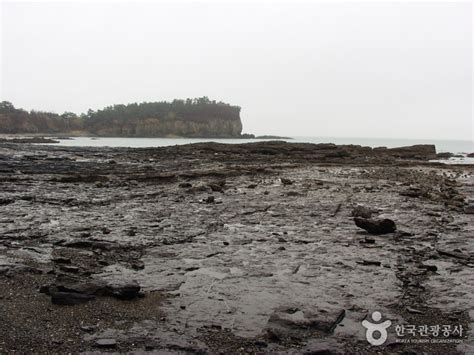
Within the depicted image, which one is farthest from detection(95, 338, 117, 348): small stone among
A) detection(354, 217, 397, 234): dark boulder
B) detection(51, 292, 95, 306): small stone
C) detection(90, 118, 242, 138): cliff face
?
detection(90, 118, 242, 138): cliff face

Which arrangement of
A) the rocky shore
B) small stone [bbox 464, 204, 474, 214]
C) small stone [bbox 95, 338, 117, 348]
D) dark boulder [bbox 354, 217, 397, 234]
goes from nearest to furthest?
1. small stone [bbox 95, 338, 117, 348]
2. the rocky shore
3. dark boulder [bbox 354, 217, 397, 234]
4. small stone [bbox 464, 204, 474, 214]

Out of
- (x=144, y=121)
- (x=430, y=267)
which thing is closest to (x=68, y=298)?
(x=430, y=267)

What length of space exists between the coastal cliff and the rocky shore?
507 feet

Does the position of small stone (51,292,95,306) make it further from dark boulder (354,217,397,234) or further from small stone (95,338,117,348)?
dark boulder (354,217,397,234)

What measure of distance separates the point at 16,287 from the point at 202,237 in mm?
4866

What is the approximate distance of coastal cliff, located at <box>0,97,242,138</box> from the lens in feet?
532

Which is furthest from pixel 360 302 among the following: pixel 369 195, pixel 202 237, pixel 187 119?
pixel 187 119

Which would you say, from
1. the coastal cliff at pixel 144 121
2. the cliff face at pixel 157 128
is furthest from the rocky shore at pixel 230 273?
the cliff face at pixel 157 128

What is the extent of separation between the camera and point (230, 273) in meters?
7.70

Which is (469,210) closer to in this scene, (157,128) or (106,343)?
(106,343)

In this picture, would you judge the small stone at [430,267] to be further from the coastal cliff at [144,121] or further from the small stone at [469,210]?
the coastal cliff at [144,121]

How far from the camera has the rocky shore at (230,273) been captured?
5.10m

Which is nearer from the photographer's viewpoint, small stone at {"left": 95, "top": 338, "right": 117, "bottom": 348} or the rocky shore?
small stone at {"left": 95, "top": 338, "right": 117, "bottom": 348}

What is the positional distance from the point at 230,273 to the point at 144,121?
167 metres
